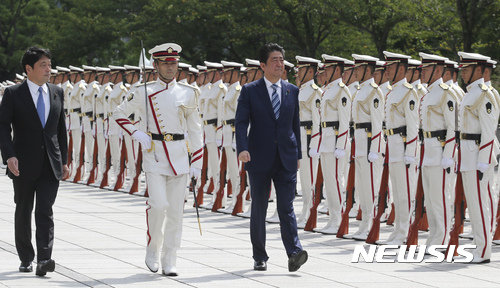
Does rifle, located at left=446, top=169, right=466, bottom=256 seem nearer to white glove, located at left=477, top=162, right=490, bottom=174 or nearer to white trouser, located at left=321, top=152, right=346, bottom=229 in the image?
white glove, located at left=477, top=162, right=490, bottom=174

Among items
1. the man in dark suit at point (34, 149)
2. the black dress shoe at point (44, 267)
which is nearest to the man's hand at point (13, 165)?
the man in dark suit at point (34, 149)

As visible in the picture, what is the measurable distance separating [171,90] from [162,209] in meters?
1.11

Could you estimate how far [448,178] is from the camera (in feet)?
35.4

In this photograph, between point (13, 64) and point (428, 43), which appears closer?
point (428, 43)

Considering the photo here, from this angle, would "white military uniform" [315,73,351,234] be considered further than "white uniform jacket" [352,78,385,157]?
Yes

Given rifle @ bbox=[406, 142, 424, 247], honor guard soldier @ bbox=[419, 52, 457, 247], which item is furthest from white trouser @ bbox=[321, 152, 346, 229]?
honor guard soldier @ bbox=[419, 52, 457, 247]

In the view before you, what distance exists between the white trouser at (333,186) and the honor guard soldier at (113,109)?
6550mm

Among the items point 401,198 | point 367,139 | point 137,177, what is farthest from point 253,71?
point 137,177

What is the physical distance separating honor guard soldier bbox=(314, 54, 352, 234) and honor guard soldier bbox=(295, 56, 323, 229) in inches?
12.6

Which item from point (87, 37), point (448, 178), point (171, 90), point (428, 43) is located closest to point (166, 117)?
point (171, 90)

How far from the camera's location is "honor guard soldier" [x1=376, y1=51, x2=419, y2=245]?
11336 mm

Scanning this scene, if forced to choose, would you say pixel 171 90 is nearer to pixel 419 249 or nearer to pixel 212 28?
pixel 419 249

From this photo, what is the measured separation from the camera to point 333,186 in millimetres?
12484

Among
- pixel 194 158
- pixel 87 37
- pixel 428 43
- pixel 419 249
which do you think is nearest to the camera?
pixel 194 158
